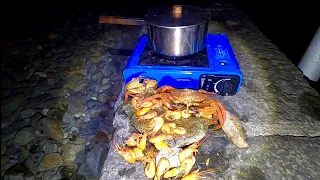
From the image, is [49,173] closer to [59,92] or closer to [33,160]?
[33,160]

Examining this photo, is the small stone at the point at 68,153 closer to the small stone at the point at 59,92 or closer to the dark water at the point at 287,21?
the small stone at the point at 59,92

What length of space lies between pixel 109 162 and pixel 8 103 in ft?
11.9

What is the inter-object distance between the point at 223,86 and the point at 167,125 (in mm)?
815

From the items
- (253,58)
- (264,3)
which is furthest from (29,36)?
(264,3)

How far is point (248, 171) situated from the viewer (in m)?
1.91

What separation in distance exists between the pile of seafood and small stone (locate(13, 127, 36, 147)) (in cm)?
259

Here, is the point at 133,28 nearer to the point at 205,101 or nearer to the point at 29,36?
the point at 29,36

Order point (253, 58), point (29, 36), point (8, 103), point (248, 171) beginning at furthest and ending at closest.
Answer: point (29, 36) → point (8, 103) → point (253, 58) → point (248, 171)

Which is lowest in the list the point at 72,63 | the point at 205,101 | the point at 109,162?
the point at 72,63

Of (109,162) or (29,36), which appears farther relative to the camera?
(29,36)

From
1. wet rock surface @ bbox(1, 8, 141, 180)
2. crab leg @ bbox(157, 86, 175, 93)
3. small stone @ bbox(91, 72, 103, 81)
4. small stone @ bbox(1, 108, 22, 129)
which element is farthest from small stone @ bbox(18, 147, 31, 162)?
crab leg @ bbox(157, 86, 175, 93)

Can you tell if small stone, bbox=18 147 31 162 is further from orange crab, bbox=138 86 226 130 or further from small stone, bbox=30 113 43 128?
orange crab, bbox=138 86 226 130

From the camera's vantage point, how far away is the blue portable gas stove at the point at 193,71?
2299mm

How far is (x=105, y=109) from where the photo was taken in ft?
13.9
